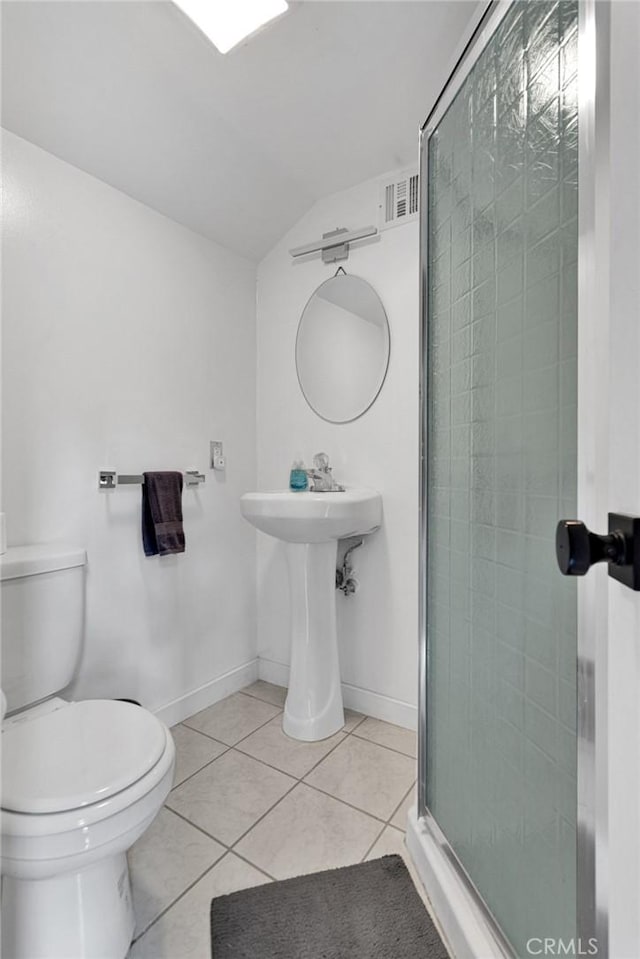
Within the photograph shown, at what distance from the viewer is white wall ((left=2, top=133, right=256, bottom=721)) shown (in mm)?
1340

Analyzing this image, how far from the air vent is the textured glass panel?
60 centimetres

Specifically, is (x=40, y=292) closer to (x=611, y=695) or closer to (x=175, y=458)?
(x=175, y=458)

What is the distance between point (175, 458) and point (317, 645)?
3.08ft

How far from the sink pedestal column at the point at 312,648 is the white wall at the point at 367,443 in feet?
0.68

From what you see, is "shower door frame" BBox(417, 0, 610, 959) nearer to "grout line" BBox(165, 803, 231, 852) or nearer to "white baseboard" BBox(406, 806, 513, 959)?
"white baseboard" BBox(406, 806, 513, 959)

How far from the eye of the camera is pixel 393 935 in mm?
960

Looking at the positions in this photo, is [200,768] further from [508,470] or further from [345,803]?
[508,470]

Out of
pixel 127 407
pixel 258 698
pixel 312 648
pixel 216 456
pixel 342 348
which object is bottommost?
pixel 258 698

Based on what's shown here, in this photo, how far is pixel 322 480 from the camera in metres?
1.85

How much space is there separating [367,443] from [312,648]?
85cm

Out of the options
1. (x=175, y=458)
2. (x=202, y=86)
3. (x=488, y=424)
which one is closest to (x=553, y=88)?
(x=488, y=424)

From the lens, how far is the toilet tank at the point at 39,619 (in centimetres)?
116

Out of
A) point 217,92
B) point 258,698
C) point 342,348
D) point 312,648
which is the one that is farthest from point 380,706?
point 217,92

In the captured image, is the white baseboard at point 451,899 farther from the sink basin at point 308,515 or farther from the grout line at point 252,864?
the sink basin at point 308,515
